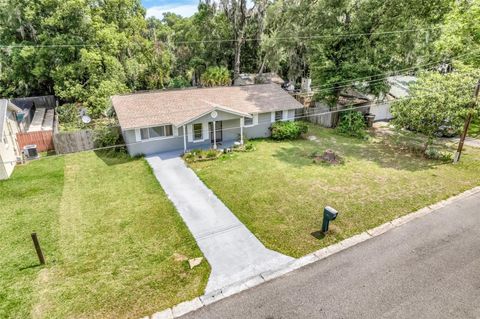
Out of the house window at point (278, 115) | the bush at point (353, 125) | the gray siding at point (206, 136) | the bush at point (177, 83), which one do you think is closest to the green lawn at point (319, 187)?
the gray siding at point (206, 136)

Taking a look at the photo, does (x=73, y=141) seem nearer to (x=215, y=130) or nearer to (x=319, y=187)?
(x=215, y=130)

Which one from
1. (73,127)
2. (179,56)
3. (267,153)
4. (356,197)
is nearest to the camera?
(356,197)

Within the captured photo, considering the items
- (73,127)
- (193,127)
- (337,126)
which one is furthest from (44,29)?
(337,126)

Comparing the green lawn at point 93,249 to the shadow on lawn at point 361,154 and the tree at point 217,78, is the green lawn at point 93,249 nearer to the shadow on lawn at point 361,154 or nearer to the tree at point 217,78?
the shadow on lawn at point 361,154

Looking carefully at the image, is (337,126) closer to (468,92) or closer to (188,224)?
(468,92)

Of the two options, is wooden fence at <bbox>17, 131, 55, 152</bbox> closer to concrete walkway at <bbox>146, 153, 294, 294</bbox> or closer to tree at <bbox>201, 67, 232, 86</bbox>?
concrete walkway at <bbox>146, 153, 294, 294</bbox>

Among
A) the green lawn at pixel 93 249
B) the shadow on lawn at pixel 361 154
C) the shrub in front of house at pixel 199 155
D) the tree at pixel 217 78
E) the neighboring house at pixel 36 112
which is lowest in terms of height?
the green lawn at pixel 93 249
